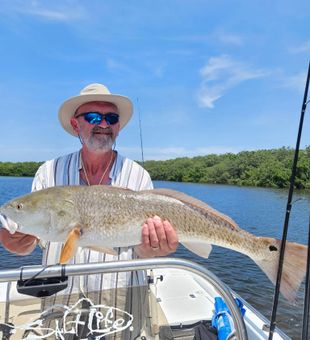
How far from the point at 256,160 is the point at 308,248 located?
91.9 m

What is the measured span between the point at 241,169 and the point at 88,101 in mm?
90067

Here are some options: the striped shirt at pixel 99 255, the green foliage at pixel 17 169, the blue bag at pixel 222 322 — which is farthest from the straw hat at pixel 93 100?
the green foliage at pixel 17 169

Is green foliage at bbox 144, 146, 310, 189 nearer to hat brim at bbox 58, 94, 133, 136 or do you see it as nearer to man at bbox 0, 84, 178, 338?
hat brim at bbox 58, 94, 133, 136

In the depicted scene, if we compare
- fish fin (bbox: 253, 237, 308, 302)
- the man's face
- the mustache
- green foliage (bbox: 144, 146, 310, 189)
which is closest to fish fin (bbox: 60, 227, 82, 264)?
the man's face

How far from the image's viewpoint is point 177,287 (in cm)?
546

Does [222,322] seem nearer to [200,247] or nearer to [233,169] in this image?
[200,247]

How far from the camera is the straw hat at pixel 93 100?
3.12 m

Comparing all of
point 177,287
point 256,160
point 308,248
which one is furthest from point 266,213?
point 256,160

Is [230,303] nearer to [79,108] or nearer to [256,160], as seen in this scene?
[79,108]

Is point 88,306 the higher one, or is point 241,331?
point 241,331

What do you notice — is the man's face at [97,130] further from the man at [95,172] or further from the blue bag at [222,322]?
the blue bag at [222,322]

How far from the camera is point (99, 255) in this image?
288 centimetres

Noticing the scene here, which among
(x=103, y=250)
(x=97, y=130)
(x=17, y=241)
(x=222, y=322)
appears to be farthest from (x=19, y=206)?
(x=222, y=322)

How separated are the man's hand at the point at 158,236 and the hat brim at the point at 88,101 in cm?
130
